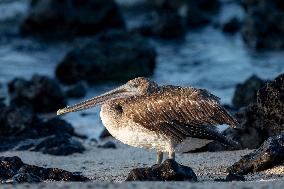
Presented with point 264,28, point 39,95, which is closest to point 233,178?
point 39,95

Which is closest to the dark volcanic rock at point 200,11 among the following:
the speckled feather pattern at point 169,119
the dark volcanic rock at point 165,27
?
the dark volcanic rock at point 165,27

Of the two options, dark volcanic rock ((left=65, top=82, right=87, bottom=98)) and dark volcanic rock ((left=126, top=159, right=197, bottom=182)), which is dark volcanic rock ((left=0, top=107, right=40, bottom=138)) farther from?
dark volcanic rock ((left=126, top=159, right=197, bottom=182))

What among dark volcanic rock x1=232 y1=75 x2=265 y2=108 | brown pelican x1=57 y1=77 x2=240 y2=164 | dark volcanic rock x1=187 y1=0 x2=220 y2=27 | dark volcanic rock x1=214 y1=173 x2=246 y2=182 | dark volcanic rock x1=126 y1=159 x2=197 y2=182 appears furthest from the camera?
dark volcanic rock x1=187 y1=0 x2=220 y2=27

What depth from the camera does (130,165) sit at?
35.1 ft

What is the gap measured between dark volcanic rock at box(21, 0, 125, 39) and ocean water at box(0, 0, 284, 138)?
78 cm

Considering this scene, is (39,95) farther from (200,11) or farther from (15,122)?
(200,11)

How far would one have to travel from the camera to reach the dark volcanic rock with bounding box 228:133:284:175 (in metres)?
9.06

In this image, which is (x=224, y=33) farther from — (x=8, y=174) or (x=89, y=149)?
(x=8, y=174)

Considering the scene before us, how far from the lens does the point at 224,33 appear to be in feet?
96.7

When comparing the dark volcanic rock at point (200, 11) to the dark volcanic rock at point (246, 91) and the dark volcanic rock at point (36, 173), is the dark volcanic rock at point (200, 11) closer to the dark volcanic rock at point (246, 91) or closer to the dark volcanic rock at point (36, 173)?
the dark volcanic rock at point (246, 91)

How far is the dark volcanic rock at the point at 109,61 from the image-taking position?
73.2 feet

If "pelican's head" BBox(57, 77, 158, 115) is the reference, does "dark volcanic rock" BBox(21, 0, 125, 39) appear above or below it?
above

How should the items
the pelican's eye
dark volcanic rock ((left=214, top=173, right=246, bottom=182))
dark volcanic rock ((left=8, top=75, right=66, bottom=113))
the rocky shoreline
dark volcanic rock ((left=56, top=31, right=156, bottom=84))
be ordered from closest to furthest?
dark volcanic rock ((left=214, top=173, right=246, bottom=182))
the rocky shoreline
the pelican's eye
dark volcanic rock ((left=8, top=75, right=66, bottom=113))
dark volcanic rock ((left=56, top=31, right=156, bottom=84))

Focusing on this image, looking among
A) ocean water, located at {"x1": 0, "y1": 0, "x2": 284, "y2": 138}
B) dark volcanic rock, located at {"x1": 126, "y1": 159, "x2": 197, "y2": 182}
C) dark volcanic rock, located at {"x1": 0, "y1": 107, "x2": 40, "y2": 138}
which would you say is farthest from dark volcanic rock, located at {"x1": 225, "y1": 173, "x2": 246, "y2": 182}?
ocean water, located at {"x1": 0, "y1": 0, "x2": 284, "y2": 138}
